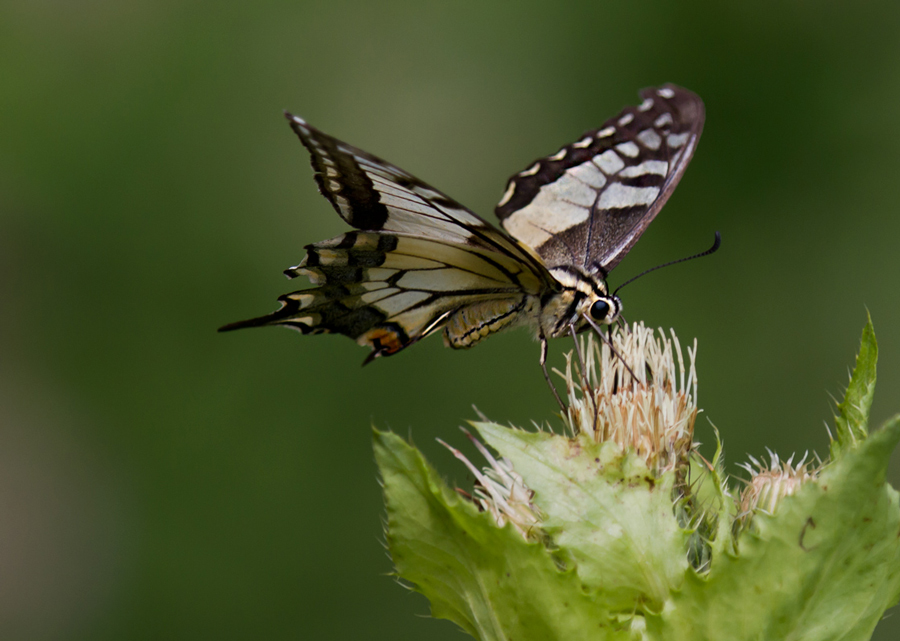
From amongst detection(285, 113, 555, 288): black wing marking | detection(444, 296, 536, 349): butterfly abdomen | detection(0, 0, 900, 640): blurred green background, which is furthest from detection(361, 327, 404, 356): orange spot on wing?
detection(0, 0, 900, 640): blurred green background

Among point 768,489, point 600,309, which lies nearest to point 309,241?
point 600,309

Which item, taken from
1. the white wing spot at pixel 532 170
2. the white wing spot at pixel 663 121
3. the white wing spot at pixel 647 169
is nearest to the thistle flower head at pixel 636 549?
the white wing spot at pixel 647 169

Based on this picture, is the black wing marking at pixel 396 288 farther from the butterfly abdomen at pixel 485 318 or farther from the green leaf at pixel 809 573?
the green leaf at pixel 809 573

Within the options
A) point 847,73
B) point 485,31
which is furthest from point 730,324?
point 485,31

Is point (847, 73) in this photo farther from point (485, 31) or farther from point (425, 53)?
point (425, 53)

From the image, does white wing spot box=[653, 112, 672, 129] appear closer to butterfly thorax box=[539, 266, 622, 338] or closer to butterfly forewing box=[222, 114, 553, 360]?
butterfly thorax box=[539, 266, 622, 338]

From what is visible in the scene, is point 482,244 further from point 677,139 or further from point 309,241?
point 309,241

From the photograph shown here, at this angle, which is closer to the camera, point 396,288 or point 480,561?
point 480,561
